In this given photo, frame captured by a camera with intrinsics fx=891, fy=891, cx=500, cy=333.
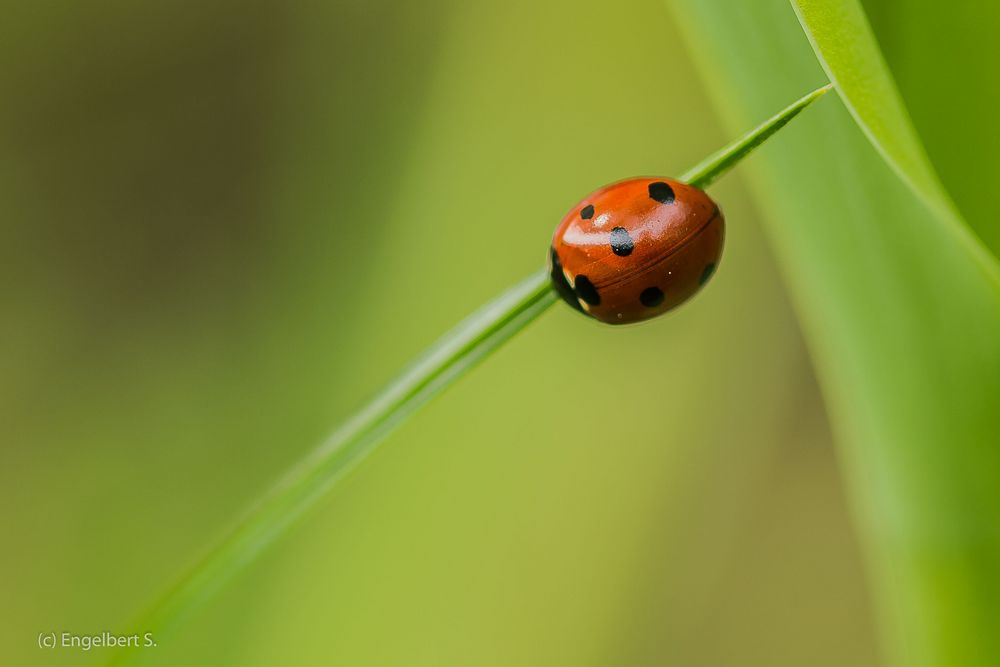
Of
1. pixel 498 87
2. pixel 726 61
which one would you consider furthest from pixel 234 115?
pixel 726 61

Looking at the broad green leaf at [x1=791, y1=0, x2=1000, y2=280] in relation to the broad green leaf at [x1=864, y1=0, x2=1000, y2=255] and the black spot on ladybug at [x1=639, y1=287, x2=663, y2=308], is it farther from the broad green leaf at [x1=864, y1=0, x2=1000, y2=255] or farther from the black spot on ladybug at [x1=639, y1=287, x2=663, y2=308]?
the black spot on ladybug at [x1=639, y1=287, x2=663, y2=308]

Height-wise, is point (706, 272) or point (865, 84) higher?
point (865, 84)

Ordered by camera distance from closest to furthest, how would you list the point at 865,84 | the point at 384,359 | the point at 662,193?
the point at 865,84
the point at 662,193
the point at 384,359

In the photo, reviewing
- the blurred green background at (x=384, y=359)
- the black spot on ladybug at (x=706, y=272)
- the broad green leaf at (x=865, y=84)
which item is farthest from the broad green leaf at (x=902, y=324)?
the blurred green background at (x=384, y=359)

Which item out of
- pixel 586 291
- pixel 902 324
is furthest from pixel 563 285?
pixel 902 324

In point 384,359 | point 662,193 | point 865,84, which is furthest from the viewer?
point 384,359

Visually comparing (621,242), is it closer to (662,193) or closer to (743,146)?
(662,193)

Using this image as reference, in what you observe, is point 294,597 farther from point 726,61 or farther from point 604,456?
point 726,61
